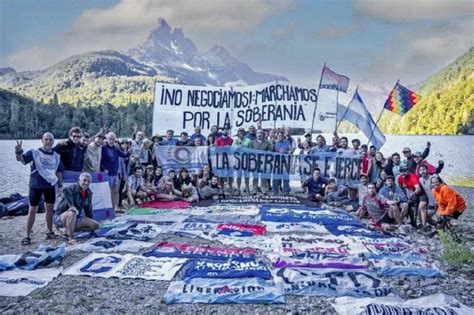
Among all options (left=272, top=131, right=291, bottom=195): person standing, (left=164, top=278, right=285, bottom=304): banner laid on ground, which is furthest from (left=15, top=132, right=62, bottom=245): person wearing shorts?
(left=272, top=131, right=291, bottom=195): person standing

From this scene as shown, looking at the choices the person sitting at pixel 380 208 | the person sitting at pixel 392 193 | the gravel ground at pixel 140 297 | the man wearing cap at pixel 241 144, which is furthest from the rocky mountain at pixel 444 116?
the gravel ground at pixel 140 297

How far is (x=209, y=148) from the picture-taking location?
14172 millimetres

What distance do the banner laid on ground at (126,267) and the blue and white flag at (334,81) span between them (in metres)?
10.7

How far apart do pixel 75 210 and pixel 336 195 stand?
772 centimetres

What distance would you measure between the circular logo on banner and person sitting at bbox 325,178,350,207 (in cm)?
472

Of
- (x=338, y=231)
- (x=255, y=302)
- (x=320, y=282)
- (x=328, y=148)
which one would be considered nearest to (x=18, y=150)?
(x=255, y=302)

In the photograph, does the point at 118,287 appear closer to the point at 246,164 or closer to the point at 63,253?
the point at 63,253

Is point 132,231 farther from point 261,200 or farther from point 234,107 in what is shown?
point 234,107

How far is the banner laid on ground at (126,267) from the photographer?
6.16m

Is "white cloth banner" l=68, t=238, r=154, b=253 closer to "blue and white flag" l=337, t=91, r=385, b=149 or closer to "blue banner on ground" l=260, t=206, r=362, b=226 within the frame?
"blue banner on ground" l=260, t=206, r=362, b=226

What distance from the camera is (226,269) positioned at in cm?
623

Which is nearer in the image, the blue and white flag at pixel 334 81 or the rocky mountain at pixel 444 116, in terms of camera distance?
the blue and white flag at pixel 334 81

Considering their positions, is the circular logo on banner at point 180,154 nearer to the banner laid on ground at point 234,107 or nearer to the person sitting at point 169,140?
the person sitting at point 169,140

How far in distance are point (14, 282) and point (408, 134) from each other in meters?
120
